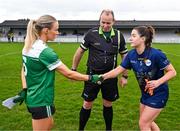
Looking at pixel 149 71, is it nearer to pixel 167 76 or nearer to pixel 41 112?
pixel 167 76

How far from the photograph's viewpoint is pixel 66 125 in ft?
27.9

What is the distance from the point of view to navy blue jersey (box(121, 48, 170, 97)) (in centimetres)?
612

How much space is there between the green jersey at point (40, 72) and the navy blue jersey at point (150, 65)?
1408 millimetres

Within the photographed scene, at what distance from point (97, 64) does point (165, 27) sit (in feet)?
268

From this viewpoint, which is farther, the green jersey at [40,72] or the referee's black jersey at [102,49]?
the referee's black jersey at [102,49]

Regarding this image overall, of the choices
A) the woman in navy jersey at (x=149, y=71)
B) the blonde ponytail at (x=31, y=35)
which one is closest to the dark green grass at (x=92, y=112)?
the woman in navy jersey at (x=149, y=71)

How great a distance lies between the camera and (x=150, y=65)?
6148 millimetres

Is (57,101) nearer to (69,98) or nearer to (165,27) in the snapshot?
(69,98)

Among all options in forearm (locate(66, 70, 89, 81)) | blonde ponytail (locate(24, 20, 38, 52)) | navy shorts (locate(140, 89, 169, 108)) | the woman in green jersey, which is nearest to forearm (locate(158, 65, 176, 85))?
navy shorts (locate(140, 89, 169, 108))

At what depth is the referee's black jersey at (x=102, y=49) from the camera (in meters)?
7.40

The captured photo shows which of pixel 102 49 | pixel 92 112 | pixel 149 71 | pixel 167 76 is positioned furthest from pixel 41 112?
pixel 92 112

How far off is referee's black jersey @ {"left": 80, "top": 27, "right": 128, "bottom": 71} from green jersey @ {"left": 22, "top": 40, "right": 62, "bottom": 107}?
6.83 ft

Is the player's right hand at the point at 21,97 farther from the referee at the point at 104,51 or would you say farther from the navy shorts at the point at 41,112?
the referee at the point at 104,51

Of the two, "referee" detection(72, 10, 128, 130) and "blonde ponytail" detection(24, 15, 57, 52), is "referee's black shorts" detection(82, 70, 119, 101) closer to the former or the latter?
"referee" detection(72, 10, 128, 130)
